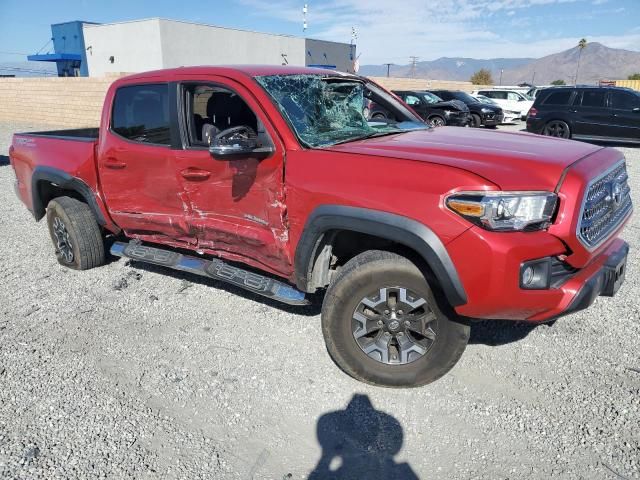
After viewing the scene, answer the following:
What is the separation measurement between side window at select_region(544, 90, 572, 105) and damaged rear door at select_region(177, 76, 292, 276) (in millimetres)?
12553

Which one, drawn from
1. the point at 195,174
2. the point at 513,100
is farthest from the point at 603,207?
the point at 513,100

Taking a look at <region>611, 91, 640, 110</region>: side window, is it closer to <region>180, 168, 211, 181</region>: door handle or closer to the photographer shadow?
<region>180, 168, 211, 181</region>: door handle

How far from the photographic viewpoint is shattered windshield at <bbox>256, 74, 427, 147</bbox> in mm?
3287

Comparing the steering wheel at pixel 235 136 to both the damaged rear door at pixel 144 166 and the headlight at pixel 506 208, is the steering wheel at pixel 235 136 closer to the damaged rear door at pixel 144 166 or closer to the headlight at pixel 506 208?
the damaged rear door at pixel 144 166

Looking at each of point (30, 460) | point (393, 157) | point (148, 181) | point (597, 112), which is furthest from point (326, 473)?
point (597, 112)

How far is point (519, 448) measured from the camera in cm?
254

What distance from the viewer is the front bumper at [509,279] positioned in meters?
2.41

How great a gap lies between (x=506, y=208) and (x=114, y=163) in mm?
3221

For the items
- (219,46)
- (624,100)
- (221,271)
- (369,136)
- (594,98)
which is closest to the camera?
(369,136)

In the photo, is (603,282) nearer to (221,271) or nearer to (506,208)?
(506,208)

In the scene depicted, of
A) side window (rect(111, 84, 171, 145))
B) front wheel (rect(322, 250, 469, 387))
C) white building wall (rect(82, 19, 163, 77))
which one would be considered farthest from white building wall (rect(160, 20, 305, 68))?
front wheel (rect(322, 250, 469, 387))

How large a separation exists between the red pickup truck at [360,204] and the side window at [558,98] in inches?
444

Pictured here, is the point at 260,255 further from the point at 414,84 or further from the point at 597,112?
the point at 414,84

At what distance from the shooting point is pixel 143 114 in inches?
161
